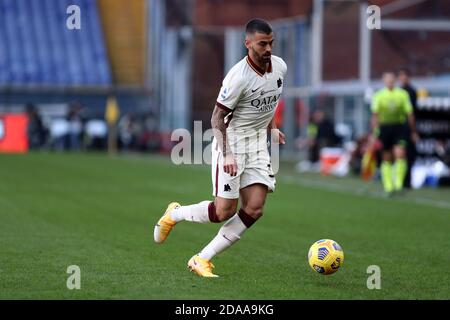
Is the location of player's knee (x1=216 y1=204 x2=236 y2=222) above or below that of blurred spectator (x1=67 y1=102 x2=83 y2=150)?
above

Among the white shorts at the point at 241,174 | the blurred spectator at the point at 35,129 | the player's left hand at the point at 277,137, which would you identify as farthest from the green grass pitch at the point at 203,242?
the blurred spectator at the point at 35,129

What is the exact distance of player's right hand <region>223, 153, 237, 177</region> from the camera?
340 inches

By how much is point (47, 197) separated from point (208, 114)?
27084 millimetres

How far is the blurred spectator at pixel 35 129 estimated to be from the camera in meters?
39.6

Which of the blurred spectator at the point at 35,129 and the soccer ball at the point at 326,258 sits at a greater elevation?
the soccer ball at the point at 326,258

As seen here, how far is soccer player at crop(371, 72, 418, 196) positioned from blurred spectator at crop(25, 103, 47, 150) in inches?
849

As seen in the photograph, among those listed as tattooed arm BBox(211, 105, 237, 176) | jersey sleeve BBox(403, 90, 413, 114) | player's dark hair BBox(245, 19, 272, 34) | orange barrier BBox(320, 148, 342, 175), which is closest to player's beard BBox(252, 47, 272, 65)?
player's dark hair BBox(245, 19, 272, 34)

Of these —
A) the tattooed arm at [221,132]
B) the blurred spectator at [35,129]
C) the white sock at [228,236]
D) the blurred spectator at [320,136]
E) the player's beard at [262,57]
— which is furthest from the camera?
the blurred spectator at [35,129]

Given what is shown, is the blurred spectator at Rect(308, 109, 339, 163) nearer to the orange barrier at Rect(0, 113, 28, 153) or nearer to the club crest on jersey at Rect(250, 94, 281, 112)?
the orange barrier at Rect(0, 113, 28, 153)

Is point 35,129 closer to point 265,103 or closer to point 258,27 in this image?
point 265,103

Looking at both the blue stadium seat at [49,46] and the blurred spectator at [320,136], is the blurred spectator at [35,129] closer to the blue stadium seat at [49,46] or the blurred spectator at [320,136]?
the blue stadium seat at [49,46]
